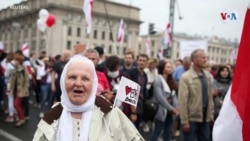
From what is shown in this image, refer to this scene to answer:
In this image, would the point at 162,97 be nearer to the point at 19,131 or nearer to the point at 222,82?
the point at 222,82

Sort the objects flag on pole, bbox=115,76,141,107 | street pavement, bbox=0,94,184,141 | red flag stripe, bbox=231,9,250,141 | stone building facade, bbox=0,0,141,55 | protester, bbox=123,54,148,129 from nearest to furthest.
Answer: red flag stripe, bbox=231,9,250,141 < flag on pole, bbox=115,76,141,107 < protester, bbox=123,54,148,129 < street pavement, bbox=0,94,184,141 < stone building facade, bbox=0,0,141,55

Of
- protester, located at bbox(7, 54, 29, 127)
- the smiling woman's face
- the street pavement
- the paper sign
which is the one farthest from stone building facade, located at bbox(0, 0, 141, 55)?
the smiling woman's face

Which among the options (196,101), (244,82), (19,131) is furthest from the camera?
(19,131)

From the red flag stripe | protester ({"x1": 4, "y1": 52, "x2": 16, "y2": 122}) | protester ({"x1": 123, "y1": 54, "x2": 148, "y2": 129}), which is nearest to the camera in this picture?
the red flag stripe

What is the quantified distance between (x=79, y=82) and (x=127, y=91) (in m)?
0.67

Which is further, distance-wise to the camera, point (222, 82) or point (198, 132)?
point (222, 82)

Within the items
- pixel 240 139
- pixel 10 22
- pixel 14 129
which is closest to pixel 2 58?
pixel 14 129

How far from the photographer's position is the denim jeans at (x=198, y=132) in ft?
18.6

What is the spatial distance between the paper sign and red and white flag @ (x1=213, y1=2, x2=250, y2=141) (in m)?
0.97

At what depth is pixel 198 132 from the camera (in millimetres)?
5852

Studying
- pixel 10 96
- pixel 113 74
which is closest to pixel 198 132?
pixel 113 74

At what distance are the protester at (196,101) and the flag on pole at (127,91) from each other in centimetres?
224

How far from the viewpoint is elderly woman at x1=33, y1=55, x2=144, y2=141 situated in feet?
9.29

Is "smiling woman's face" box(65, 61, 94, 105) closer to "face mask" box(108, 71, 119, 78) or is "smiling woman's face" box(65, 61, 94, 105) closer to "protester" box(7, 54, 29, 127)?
"face mask" box(108, 71, 119, 78)
